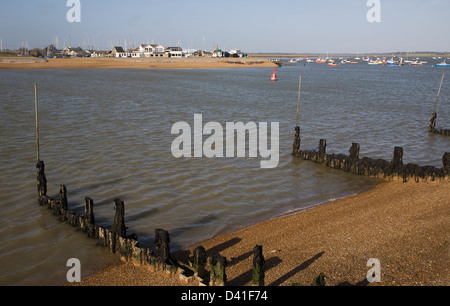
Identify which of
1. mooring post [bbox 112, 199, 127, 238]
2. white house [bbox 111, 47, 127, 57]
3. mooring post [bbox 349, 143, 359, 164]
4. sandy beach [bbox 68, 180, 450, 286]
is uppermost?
white house [bbox 111, 47, 127, 57]

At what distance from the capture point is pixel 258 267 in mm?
8125

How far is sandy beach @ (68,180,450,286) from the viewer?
872 cm

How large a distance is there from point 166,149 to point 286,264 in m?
13.0

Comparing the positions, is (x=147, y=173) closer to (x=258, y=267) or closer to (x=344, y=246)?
(x=344, y=246)

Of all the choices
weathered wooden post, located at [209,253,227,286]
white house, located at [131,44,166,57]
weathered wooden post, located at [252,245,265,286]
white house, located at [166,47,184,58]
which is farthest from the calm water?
white house, located at [166,47,184,58]

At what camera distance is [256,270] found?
8.16 meters

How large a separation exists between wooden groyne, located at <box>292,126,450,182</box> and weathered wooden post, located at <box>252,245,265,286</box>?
36.3ft

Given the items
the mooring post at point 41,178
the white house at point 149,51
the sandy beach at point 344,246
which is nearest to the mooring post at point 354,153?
the sandy beach at point 344,246

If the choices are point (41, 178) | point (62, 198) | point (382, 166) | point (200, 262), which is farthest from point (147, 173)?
point (382, 166)

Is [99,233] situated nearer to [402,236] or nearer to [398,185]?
[402,236]

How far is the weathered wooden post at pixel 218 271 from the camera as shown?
820cm

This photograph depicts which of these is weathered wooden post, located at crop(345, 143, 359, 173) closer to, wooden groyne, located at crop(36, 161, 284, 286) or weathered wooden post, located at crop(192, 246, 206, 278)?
wooden groyne, located at crop(36, 161, 284, 286)

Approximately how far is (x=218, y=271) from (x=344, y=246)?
3.98m
